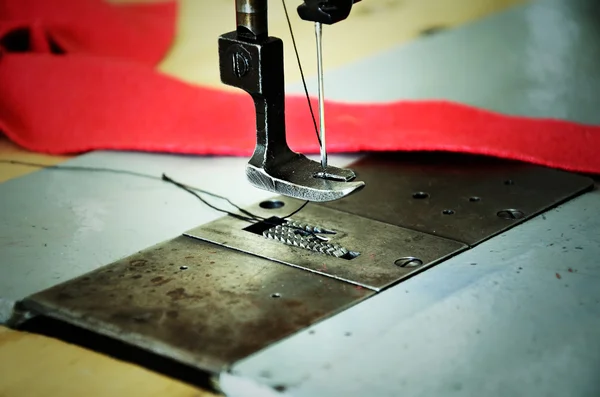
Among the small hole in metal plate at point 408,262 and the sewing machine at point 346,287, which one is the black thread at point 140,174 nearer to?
the sewing machine at point 346,287

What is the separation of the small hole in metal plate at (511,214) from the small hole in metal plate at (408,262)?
0.84 feet

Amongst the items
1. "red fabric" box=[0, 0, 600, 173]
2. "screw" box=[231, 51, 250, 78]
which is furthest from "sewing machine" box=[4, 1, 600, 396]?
"red fabric" box=[0, 0, 600, 173]

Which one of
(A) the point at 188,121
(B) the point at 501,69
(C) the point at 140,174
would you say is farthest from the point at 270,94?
(B) the point at 501,69

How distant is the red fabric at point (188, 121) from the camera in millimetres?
2166

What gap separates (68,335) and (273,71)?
1.63 feet

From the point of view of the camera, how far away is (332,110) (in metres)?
2.40

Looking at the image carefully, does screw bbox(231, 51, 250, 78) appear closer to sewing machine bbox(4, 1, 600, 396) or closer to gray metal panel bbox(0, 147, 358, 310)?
sewing machine bbox(4, 1, 600, 396)

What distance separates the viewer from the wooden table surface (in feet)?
4.61

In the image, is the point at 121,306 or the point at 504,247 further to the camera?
the point at 504,247

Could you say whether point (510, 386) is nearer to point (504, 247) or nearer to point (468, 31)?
point (504, 247)

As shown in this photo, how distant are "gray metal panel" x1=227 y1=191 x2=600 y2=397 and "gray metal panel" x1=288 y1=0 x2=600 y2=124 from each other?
0.88 meters

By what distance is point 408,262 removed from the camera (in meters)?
1.64

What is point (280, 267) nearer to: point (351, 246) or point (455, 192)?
point (351, 246)

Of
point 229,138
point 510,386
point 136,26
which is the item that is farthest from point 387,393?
point 136,26
